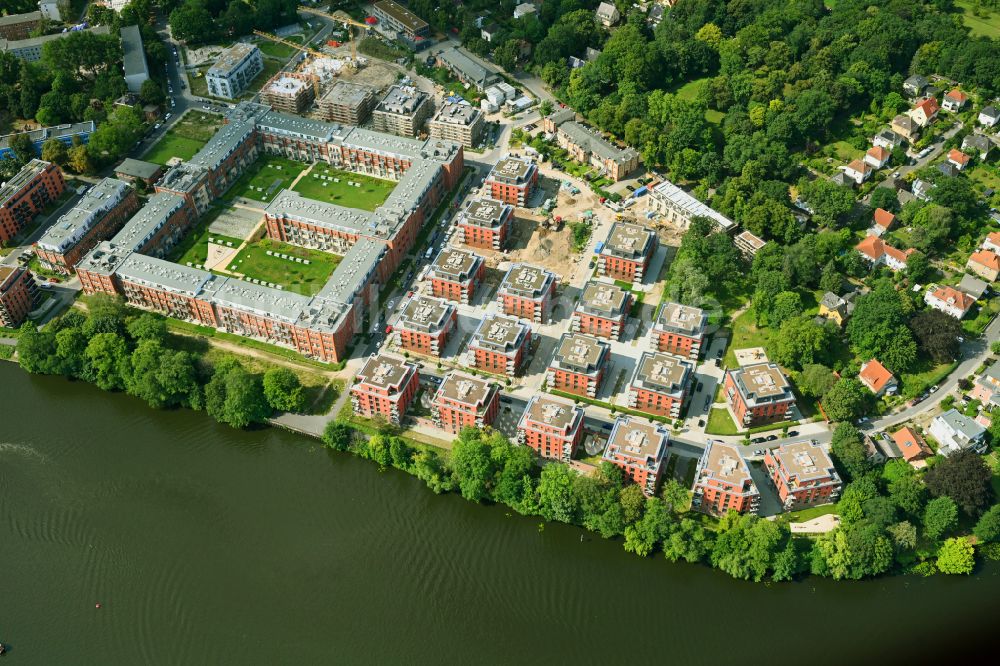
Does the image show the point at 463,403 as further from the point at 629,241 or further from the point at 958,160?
the point at 958,160

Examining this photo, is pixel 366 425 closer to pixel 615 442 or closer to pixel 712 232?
pixel 615 442

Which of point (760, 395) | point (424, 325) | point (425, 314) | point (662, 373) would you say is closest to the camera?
point (760, 395)

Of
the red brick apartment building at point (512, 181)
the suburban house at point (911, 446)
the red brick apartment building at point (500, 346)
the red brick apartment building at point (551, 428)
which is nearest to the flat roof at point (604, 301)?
the red brick apartment building at point (500, 346)

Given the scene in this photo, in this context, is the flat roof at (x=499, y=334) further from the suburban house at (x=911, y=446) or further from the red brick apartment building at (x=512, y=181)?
the suburban house at (x=911, y=446)

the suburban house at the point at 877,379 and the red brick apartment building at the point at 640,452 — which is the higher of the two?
the suburban house at the point at 877,379

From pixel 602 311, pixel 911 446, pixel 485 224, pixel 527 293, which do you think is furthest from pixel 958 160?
pixel 485 224

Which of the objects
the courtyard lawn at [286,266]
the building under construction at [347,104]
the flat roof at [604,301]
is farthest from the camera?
the building under construction at [347,104]

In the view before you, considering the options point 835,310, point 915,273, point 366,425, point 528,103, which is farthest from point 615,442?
point 528,103
